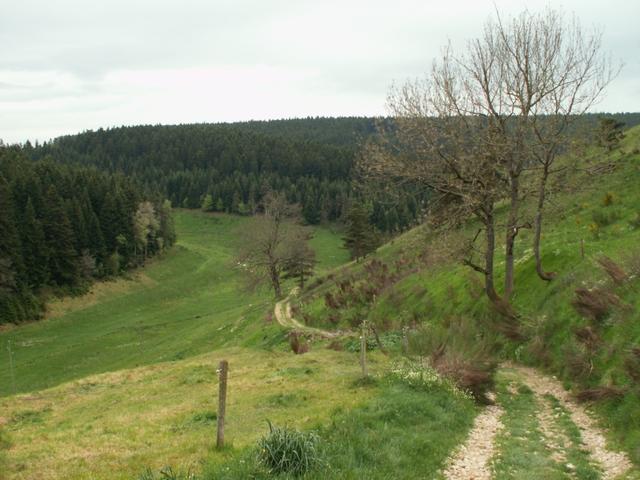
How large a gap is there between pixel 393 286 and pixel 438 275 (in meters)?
4.02

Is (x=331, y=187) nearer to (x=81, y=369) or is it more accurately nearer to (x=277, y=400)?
(x=81, y=369)

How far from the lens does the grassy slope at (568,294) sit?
1496cm

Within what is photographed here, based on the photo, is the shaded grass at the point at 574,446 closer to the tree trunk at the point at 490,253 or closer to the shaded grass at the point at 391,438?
the shaded grass at the point at 391,438

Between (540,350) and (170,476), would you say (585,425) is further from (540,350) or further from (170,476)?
(170,476)

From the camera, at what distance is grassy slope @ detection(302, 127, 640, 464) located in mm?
14961

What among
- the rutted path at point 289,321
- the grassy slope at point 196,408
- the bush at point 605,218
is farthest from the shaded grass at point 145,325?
the bush at point 605,218

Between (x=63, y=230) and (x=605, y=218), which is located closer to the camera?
(x=605, y=218)

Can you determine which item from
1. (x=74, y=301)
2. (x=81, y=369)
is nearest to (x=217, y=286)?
(x=74, y=301)

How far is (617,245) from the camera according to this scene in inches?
908

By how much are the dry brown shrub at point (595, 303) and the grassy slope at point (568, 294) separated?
430 mm

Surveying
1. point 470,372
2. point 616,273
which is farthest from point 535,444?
point 616,273

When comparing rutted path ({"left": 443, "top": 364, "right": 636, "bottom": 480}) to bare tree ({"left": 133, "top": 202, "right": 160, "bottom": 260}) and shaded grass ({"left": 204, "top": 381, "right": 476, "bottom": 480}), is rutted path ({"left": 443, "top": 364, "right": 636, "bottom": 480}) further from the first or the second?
bare tree ({"left": 133, "top": 202, "right": 160, "bottom": 260})

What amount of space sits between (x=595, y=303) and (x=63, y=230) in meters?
75.3

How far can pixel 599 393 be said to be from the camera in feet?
45.2
